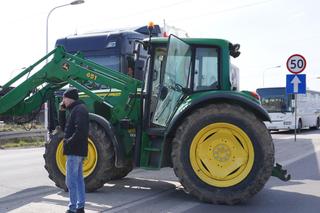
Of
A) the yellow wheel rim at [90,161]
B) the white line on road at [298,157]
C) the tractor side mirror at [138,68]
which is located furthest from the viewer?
the white line on road at [298,157]

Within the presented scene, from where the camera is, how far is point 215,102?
25.8 feet

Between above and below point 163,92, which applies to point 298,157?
below

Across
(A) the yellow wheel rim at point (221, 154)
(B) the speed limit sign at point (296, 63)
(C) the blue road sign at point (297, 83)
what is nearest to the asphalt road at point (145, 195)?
(A) the yellow wheel rim at point (221, 154)

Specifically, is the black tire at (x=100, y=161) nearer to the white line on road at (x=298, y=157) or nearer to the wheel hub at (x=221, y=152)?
the wheel hub at (x=221, y=152)

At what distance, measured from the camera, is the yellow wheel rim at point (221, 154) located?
7.63 meters

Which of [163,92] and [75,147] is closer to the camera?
[75,147]

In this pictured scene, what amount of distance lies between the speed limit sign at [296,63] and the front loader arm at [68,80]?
10.5 m

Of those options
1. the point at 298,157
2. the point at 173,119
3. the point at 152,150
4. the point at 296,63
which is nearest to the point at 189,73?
the point at 173,119

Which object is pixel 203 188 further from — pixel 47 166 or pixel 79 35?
pixel 79 35

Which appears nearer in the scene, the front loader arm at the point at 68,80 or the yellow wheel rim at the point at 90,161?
the yellow wheel rim at the point at 90,161

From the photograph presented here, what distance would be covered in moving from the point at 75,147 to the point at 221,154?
2.51 metres

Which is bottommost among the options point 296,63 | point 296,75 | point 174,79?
point 174,79

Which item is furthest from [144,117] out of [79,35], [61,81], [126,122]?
[79,35]

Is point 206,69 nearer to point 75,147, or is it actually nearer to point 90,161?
point 90,161
